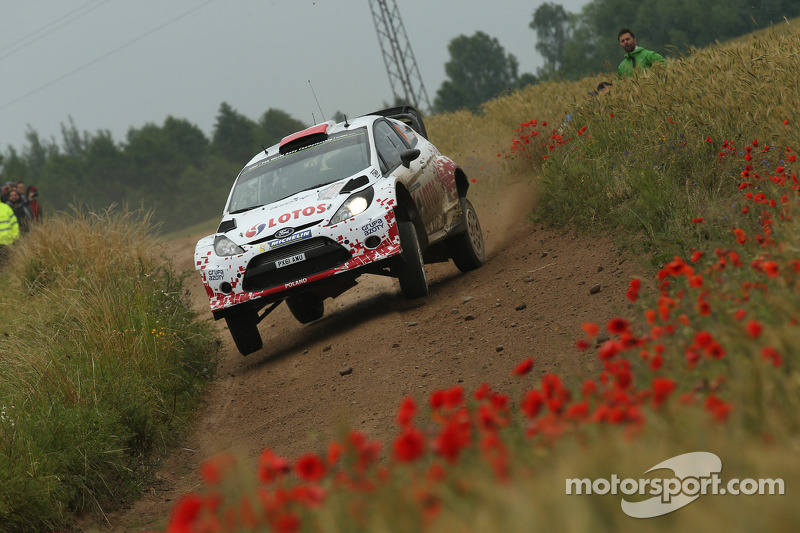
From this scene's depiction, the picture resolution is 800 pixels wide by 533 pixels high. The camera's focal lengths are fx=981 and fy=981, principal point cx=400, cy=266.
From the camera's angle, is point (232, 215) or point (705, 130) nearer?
point (705, 130)

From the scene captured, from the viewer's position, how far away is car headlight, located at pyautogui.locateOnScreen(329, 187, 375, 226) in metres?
9.02

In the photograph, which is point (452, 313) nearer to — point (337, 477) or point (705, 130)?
point (705, 130)

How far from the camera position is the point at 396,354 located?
8062 millimetres

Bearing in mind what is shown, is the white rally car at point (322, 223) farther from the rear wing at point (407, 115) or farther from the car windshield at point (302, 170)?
the rear wing at point (407, 115)

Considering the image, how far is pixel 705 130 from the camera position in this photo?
880 centimetres

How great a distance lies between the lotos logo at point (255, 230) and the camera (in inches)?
362

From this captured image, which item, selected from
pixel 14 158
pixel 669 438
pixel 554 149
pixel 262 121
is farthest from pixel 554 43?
pixel 669 438

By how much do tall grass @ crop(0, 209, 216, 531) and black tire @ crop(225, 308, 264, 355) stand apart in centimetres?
44

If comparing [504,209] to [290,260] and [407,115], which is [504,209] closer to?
[407,115]

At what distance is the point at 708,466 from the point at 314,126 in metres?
9.26

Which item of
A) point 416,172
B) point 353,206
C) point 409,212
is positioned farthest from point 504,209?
point 353,206

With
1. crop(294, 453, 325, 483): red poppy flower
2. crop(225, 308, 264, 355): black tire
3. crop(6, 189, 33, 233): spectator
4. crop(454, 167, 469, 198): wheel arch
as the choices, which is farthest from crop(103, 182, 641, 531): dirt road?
crop(6, 189, 33, 233): spectator

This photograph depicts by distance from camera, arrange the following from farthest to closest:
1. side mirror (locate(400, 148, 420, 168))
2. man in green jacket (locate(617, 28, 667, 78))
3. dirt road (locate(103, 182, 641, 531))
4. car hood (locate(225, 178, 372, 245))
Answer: man in green jacket (locate(617, 28, 667, 78)) < side mirror (locate(400, 148, 420, 168)) < car hood (locate(225, 178, 372, 245)) < dirt road (locate(103, 182, 641, 531))

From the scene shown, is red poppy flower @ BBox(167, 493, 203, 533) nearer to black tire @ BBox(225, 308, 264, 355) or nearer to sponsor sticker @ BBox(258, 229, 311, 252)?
sponsor sticker @ BBox(258, 229, 311, 252)
